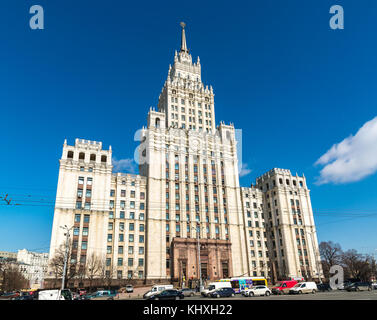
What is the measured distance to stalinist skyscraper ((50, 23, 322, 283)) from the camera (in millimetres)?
76062

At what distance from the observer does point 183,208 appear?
85.9m

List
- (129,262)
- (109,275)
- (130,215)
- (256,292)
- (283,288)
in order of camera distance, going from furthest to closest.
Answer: (130,215) → (129,262) → (109,275) → (283,288) → (256,292)

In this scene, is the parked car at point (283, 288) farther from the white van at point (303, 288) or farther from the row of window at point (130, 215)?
the row of window at point (130, 215)

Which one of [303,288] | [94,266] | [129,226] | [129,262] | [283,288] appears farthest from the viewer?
[129,226]

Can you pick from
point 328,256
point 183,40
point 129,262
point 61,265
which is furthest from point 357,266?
point 183,40

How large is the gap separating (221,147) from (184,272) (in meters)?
Result: 45.2

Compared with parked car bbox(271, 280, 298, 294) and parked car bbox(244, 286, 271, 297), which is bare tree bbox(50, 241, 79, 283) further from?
parked car bbox(271, 280, 298, 294)

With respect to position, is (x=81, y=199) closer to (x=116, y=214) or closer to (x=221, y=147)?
(x=116, y=214)

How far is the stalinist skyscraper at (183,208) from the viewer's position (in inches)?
2995

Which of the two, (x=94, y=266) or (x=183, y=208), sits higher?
(x=183, y=208)

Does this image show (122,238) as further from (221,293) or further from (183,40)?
(183,40)

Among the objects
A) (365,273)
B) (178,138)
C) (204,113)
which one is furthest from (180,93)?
(365,273)

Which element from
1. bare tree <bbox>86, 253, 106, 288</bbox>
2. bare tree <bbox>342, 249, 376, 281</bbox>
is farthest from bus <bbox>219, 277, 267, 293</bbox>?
bare tree <bbox>342, 249, 376, 281</bbox>
